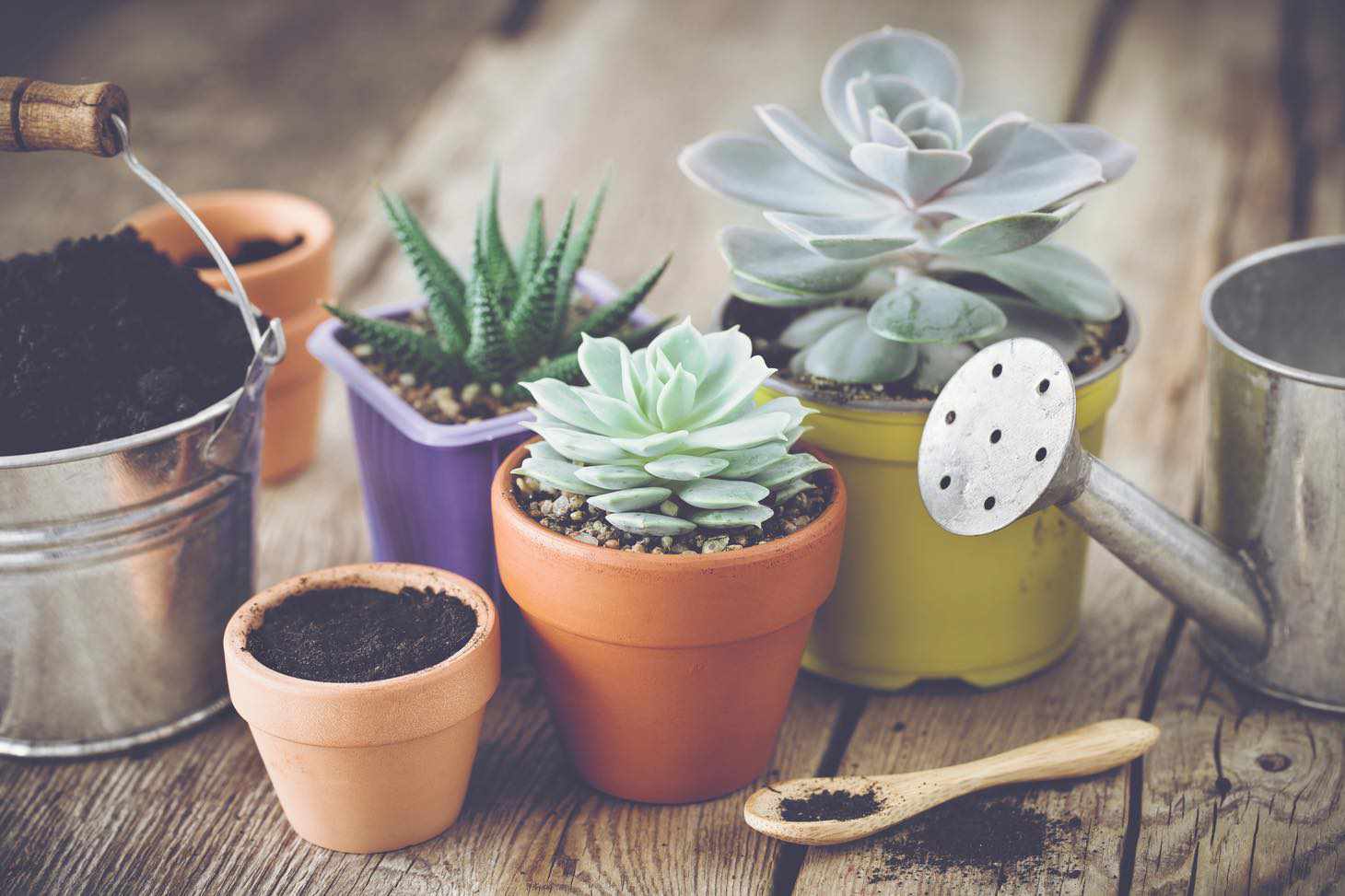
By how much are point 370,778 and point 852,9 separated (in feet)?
5.93

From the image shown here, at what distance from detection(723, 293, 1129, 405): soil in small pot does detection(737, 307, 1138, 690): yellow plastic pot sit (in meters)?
0.02

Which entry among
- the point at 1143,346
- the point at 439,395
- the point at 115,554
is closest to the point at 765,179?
the point at 439,395

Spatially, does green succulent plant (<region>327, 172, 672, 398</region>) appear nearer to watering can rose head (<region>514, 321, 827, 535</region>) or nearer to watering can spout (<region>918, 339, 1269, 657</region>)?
watering can rose head (<region>514, 321, 827, 535</region>)

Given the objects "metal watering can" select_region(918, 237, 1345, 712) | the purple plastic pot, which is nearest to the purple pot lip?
the purple plastic pot

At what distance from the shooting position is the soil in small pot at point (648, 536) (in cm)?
84

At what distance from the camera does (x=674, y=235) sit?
1.75 m

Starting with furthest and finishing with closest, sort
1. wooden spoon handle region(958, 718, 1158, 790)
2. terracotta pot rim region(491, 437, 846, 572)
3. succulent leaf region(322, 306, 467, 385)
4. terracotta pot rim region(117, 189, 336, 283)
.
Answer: terracotta pot rim region(117, 189, 336, 283), succulent leaf region(322, 306, 467, 385), wooden spoon handle region(958, 718, 1158, 790), terracotta pot rim region(491, 437, 846, 572)

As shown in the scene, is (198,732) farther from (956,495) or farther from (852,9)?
(852,9)

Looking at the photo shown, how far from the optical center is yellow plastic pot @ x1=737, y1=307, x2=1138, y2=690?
Answer: 96cm

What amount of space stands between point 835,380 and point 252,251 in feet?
2.15

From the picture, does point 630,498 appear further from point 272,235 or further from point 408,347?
point 272,235

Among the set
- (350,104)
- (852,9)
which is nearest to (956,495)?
(350,104)

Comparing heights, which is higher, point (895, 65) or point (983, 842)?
point (895, 65)

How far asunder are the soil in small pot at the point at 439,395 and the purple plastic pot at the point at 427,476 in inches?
0.7
